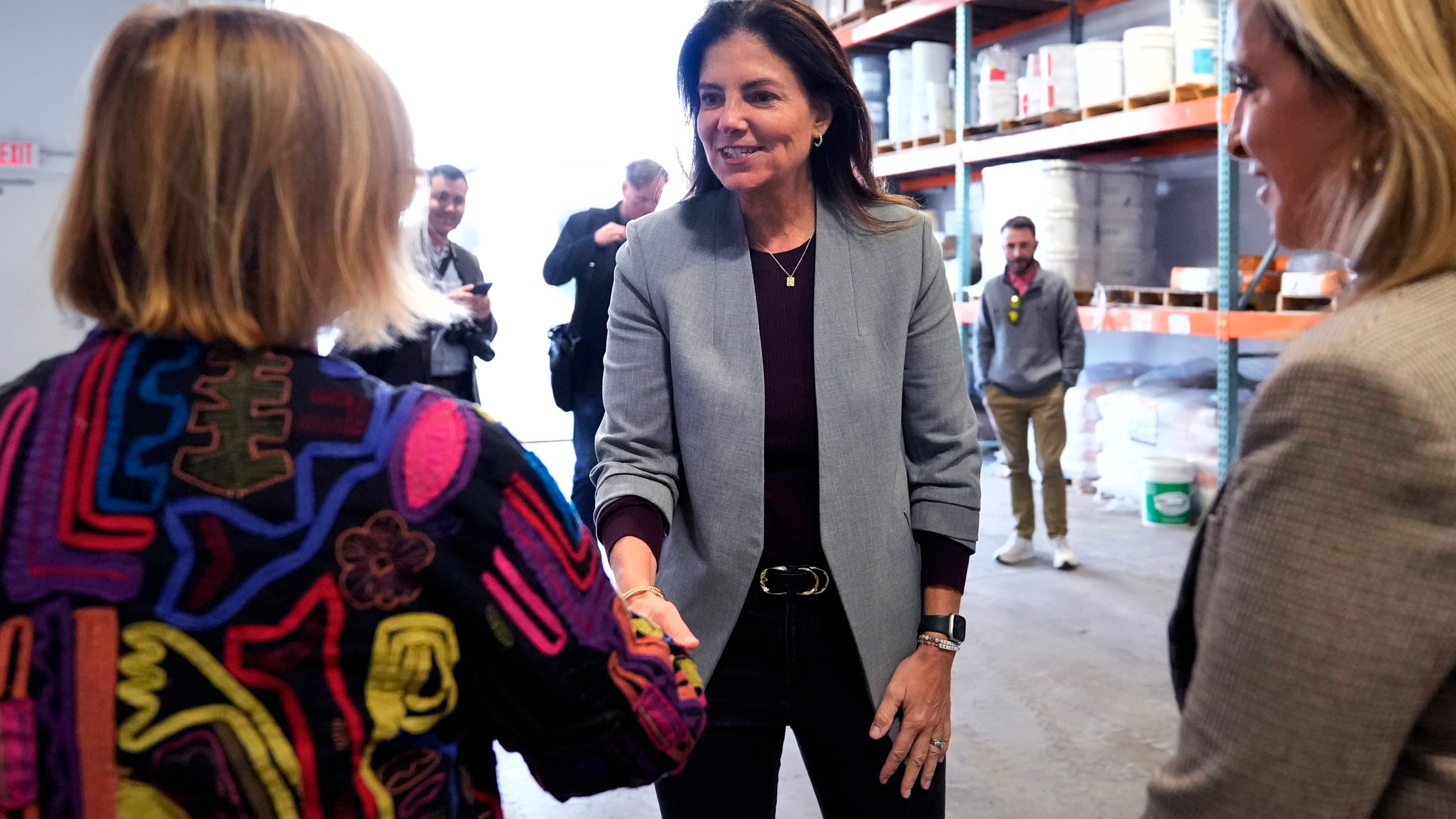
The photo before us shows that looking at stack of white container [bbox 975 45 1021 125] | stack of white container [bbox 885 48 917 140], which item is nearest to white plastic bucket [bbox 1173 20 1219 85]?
stack of white container [bbox 975 45 1021 125]

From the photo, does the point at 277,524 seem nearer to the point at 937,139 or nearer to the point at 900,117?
the point at 937,139

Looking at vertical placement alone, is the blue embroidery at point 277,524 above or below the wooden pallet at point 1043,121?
below

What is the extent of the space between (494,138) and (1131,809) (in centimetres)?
768

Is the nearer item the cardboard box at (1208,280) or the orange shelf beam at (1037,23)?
the cardboard box at (1208,280)

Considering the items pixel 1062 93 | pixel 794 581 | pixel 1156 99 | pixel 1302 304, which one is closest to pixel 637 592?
pixel 794 581

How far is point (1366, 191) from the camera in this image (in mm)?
841

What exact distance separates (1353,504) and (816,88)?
1094 mm

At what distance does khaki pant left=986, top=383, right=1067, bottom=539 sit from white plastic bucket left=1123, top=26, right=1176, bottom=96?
63.9 inches

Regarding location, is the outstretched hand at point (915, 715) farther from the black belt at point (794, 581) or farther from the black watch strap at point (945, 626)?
the black belt at point (794, 581)

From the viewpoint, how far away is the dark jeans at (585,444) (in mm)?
4879

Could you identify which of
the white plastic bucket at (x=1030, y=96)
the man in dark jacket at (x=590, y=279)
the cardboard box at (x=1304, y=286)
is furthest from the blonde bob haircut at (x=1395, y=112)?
the white plastic bucket at (x=1030, y=96)

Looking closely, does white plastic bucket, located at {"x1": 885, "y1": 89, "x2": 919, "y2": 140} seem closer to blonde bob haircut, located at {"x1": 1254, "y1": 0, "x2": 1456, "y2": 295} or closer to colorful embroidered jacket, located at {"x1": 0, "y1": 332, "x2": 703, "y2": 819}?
blonde bob haircut, located at {"x1": 1254, "y1": 0, "x2": 1456, "y2": 295}

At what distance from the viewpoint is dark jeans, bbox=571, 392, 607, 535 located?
4879 mm

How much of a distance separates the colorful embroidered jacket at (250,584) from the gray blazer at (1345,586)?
0.51 m
